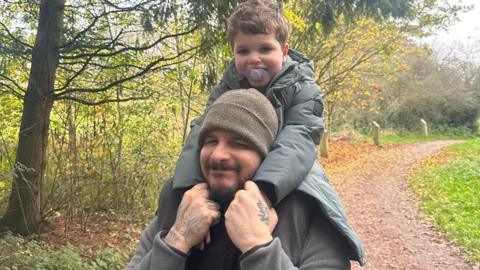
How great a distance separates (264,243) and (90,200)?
6.28 m

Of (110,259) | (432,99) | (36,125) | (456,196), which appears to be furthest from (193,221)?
(432,99)

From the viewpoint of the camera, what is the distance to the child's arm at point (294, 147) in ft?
4.99

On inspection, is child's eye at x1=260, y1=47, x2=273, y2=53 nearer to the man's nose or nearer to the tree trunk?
the man's nose

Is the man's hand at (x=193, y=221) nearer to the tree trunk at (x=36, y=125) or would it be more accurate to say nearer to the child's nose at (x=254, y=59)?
the child's nose at (x=254, y=59)

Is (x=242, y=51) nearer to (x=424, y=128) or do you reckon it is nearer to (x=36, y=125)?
(x=36, y=125)

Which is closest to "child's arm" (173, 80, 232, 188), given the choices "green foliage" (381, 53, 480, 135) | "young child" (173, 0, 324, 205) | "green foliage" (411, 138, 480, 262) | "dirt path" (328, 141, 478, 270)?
"young child" (173, 0, 324, 205)

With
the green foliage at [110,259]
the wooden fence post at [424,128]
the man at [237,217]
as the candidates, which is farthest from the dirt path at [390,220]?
the wooden fence post at [424,128]

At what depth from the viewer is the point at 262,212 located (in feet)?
4.83

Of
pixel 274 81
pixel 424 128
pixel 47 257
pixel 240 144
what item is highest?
pixel 274 81

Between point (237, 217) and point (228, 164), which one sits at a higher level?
point (228, 164)

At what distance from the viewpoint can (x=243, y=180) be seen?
1.58m

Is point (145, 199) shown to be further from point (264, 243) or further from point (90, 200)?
point (264, 243)

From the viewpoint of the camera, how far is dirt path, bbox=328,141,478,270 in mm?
7035

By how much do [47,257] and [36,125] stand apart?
194 centimetres
